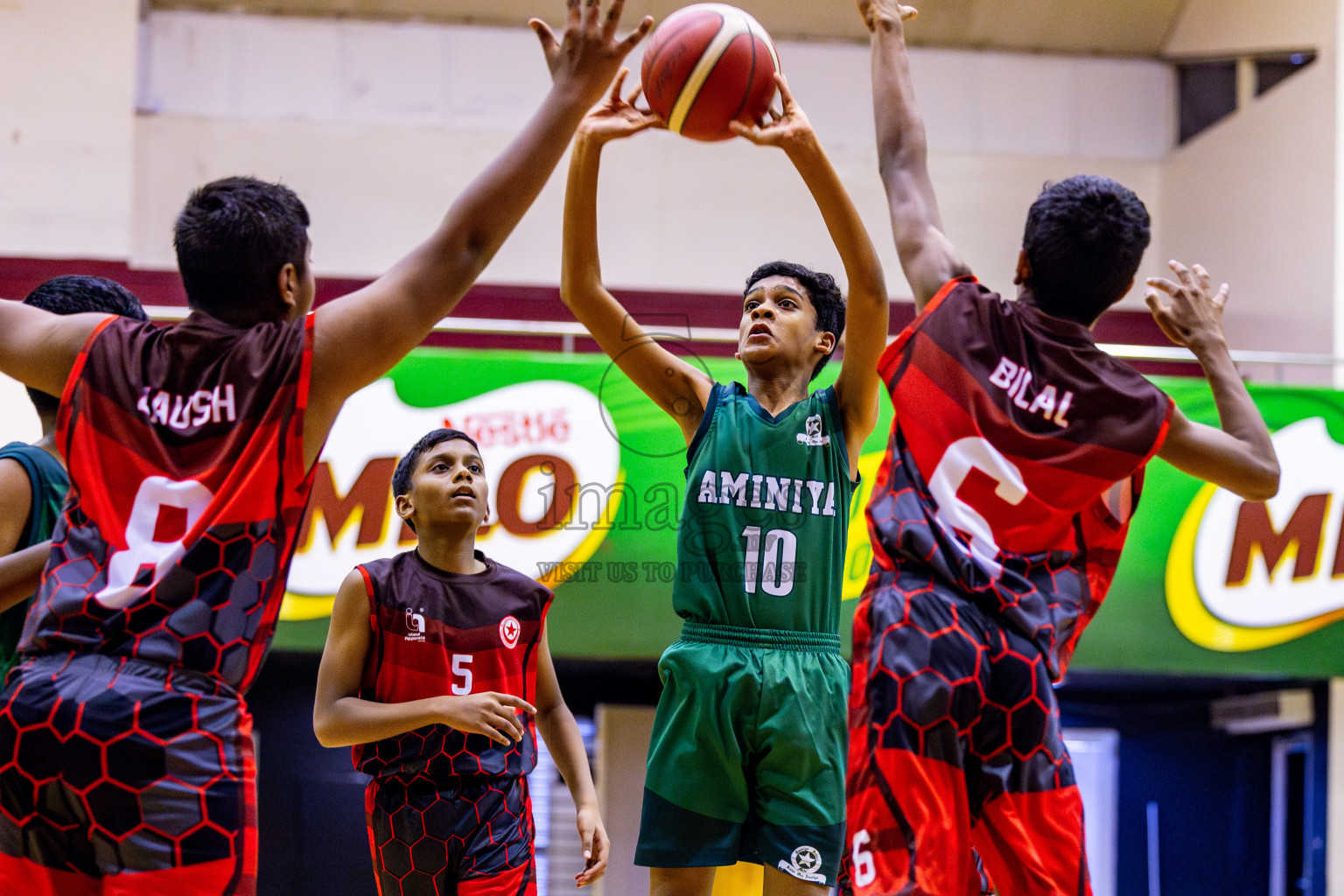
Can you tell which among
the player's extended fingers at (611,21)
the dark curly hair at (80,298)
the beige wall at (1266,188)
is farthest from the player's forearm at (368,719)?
the beige wall at (1266,188)

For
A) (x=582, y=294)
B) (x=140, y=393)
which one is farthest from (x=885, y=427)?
(x=140, y=393)

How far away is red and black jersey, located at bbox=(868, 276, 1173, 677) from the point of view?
287 centimetres

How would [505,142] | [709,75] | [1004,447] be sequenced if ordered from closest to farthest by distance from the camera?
[1004,447] → [709,75] → [505,142]

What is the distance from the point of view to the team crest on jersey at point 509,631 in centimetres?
406

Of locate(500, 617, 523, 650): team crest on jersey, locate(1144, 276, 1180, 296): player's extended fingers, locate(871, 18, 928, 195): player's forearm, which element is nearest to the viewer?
locate(871, 18, 928, 195): player's forearm

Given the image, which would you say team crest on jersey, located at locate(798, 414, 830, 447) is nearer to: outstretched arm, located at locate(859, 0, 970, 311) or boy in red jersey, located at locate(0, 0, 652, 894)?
outstretched arm, located at locate(859, 0, 970, 311)

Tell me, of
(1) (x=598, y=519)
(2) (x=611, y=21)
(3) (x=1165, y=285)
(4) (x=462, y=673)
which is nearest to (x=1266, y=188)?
(1) (x=598, y=519)

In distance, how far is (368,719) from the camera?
3.73 meters

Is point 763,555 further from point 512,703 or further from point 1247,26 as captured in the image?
point 1247,26

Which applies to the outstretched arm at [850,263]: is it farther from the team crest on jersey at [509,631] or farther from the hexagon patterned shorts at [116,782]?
the hexagon patterned shorts at [116,782]

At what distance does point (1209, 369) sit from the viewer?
3.45 m

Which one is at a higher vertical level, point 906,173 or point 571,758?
point 906,173

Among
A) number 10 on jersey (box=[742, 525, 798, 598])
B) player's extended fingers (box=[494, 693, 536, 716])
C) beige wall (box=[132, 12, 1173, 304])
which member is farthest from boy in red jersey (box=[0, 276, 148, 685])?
beige wall (box=[132, 12, 1173, 304])

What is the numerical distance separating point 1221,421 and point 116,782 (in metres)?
2.69
